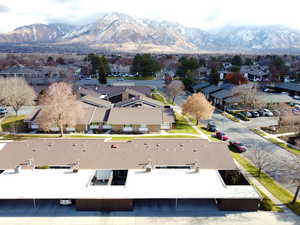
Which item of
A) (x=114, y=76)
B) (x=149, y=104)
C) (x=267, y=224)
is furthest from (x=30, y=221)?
(x=114, y=76)

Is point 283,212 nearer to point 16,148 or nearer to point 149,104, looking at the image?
point 16,148

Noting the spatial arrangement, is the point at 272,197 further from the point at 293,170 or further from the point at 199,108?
the point at 199,108

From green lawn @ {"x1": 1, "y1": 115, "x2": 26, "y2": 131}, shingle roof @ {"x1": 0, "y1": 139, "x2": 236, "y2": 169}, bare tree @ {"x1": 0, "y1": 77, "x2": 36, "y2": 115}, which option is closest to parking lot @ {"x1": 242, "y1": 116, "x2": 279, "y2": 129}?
shingle roof @ {"x1": 0, "y1": 139, "x2": 236, "y2": 169}

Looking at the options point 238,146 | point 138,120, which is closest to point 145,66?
point 138,120

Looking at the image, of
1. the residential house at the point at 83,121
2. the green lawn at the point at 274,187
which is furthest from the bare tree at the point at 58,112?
the green lawn at the point at 274,187

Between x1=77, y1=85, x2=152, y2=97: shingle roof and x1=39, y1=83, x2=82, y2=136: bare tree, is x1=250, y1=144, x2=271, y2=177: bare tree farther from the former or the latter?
x1=77, y1=85, x2=152, y2=97: shingle roof

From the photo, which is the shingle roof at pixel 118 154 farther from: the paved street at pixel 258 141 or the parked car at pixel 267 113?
the parked car at pixel 267 113

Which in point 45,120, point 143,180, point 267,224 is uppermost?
point 45,120
